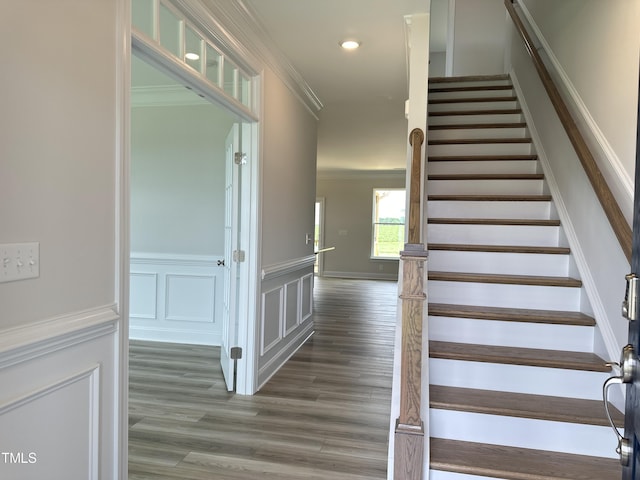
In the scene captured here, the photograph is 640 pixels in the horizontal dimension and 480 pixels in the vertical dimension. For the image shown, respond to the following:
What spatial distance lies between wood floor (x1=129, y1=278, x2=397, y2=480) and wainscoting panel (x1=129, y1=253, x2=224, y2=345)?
0.62 ft

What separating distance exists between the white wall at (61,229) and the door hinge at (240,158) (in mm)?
1496

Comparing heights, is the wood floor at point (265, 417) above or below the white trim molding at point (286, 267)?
below

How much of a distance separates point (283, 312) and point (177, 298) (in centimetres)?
129

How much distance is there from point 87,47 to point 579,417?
246cm

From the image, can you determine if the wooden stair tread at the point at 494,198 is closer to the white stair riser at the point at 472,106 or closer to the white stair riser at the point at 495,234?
the white stair riser at the point at 495,234

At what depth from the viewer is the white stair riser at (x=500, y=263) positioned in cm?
258

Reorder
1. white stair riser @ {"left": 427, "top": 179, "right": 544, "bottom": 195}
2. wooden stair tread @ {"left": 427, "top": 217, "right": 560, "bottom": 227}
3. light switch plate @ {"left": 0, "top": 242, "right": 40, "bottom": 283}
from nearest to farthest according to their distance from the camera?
light switch plate @ {"left": 0, "top": 242, "right": 40, "bottom": 283}, wooden stair tread @ {"left": 427, "top": 217, "right": 560, "bottom": 227}, white stair riser @ {"left": 427, "top": 179, "right": 544, "bottom": 195}

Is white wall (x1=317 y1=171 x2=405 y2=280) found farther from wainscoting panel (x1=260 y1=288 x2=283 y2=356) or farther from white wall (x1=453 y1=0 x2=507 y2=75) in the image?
wainscoting panel (x1=260 y1=288 x2=283 y2=356)

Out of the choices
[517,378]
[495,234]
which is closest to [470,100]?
[495,234]

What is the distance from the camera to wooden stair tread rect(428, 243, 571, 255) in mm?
2568

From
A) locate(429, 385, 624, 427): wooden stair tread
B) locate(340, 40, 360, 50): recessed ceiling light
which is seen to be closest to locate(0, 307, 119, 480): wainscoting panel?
locate(429, 385, 624, 427): wooden stair tread

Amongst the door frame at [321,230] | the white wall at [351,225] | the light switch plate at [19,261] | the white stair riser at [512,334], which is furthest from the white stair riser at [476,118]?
the door frame at [321,230]

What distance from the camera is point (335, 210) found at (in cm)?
1041

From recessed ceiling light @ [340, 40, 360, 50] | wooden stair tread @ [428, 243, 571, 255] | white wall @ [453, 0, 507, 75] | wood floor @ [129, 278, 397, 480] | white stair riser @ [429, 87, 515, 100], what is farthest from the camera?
white wall @ [453, 0, 507, 75]
